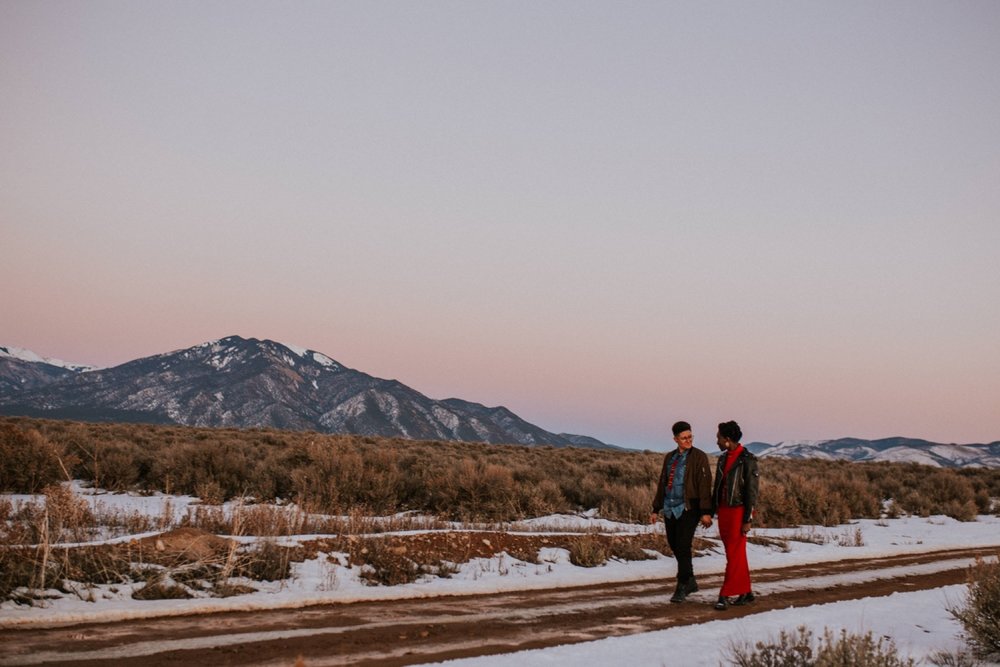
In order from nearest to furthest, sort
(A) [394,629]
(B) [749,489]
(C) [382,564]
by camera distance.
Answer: (A) [394,629] → (B) [749,489] → (C) [382,564]

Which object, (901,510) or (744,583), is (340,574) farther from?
(901,510)

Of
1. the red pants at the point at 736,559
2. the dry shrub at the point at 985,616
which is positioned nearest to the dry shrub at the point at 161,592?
the red pants at the point at 736,559

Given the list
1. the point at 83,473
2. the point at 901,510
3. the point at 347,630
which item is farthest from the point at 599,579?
the point at 901,510

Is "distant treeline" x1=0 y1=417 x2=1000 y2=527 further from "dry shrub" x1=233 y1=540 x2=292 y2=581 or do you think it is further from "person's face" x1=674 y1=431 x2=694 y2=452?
"person's face" x1=674 y1=431 x2=694 y2=452

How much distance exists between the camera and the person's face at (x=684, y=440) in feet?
30.6

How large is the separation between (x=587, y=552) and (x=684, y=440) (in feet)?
11.6

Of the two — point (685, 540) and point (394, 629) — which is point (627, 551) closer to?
point (685, 540)

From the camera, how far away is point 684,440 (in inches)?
369

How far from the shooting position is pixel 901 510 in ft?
81.0

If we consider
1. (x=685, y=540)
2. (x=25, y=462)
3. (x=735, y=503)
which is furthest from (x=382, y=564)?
(x=25, y=462)

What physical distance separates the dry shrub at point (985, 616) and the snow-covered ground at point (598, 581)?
0.36m

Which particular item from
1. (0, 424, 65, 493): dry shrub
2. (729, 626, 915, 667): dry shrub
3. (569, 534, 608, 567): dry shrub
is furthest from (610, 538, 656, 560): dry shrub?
(0, 424, 65, 493): dry shrub

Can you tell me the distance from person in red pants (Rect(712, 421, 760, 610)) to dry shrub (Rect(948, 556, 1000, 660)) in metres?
2.46

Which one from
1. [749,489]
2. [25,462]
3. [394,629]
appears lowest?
[394,629]
